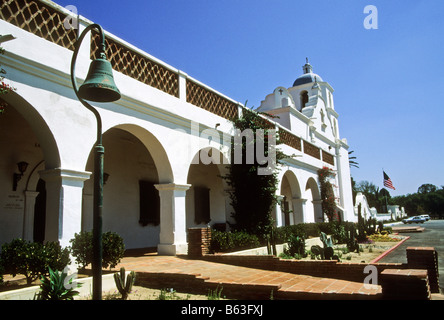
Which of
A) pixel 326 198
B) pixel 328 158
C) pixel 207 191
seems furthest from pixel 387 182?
pixel 207 191

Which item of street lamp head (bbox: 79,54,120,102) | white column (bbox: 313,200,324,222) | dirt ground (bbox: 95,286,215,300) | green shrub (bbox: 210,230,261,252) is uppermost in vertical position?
street lamp head (bbox: 79,54,120,102)

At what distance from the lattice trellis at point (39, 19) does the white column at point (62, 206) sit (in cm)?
274

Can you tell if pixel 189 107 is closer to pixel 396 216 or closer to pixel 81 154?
pixel 81 154

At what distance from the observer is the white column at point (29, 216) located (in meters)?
8.74

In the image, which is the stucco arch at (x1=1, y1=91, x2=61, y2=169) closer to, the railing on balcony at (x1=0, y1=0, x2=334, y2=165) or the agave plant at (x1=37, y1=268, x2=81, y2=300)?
the railing on balcony at (x1=0, y1=0, x2=334, y2=165)

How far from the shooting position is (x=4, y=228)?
8375mm

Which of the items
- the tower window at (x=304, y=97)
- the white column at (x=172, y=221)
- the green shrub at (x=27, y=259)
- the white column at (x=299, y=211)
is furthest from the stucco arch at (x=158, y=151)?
the tower window at (x=304, y=97)

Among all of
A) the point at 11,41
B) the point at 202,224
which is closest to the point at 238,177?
the point at 202,224

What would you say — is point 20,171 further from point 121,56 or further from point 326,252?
point 326,252

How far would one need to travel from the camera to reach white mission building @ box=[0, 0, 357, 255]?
655 cm

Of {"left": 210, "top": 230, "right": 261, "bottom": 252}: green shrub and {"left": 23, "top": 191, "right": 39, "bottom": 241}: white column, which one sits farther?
{"left": 210, "top": 230, "right": 261, "bottom": 252}: green shrub

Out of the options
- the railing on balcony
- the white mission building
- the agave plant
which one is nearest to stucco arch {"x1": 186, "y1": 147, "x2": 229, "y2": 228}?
the white mission building

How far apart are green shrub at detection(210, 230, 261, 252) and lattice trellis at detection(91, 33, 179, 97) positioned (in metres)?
4.30
